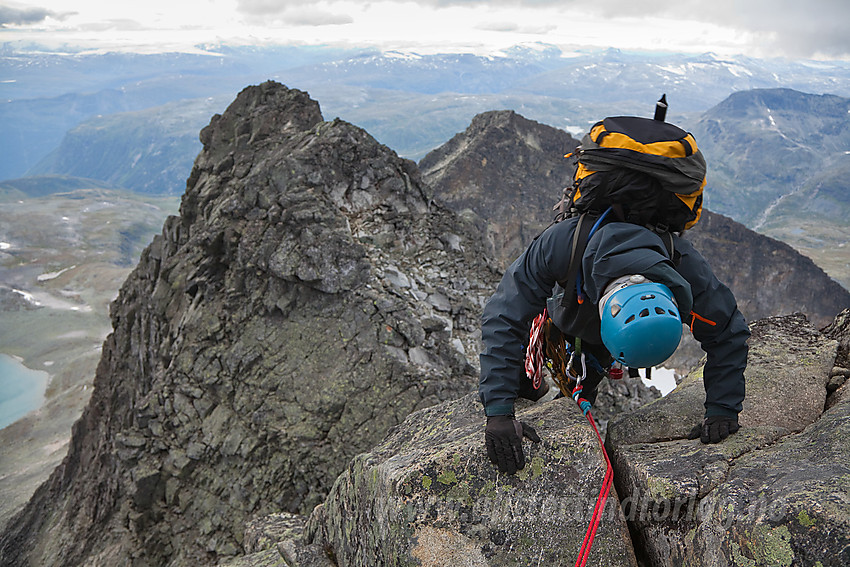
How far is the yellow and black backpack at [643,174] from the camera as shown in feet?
16.1

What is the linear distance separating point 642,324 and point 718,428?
2.83 m

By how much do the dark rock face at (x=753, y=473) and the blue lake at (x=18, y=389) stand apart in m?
126

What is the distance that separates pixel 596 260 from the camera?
15.0 ft

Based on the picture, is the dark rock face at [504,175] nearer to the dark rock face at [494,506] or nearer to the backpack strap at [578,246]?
the dark rock face at [494,506]

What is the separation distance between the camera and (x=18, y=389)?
11388 centimetres

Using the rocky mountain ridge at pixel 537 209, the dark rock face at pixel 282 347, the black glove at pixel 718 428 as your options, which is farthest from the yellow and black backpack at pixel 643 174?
the rocky mountain ridge at pixel 537 209

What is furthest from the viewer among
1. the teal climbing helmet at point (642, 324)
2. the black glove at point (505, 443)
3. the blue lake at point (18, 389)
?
the blue lake at point (18, 389)

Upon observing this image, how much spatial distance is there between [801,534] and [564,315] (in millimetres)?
2861

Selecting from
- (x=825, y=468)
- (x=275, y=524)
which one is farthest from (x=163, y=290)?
(x=825, y=468)

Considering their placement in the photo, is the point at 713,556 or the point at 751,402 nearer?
the point at 713,556

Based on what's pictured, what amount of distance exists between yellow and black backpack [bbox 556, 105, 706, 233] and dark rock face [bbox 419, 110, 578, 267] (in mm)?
64335

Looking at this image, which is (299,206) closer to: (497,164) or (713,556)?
(713,556)

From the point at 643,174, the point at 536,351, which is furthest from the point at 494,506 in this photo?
the point at 643,174

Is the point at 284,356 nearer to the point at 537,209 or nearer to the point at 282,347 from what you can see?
the point at 282,347
